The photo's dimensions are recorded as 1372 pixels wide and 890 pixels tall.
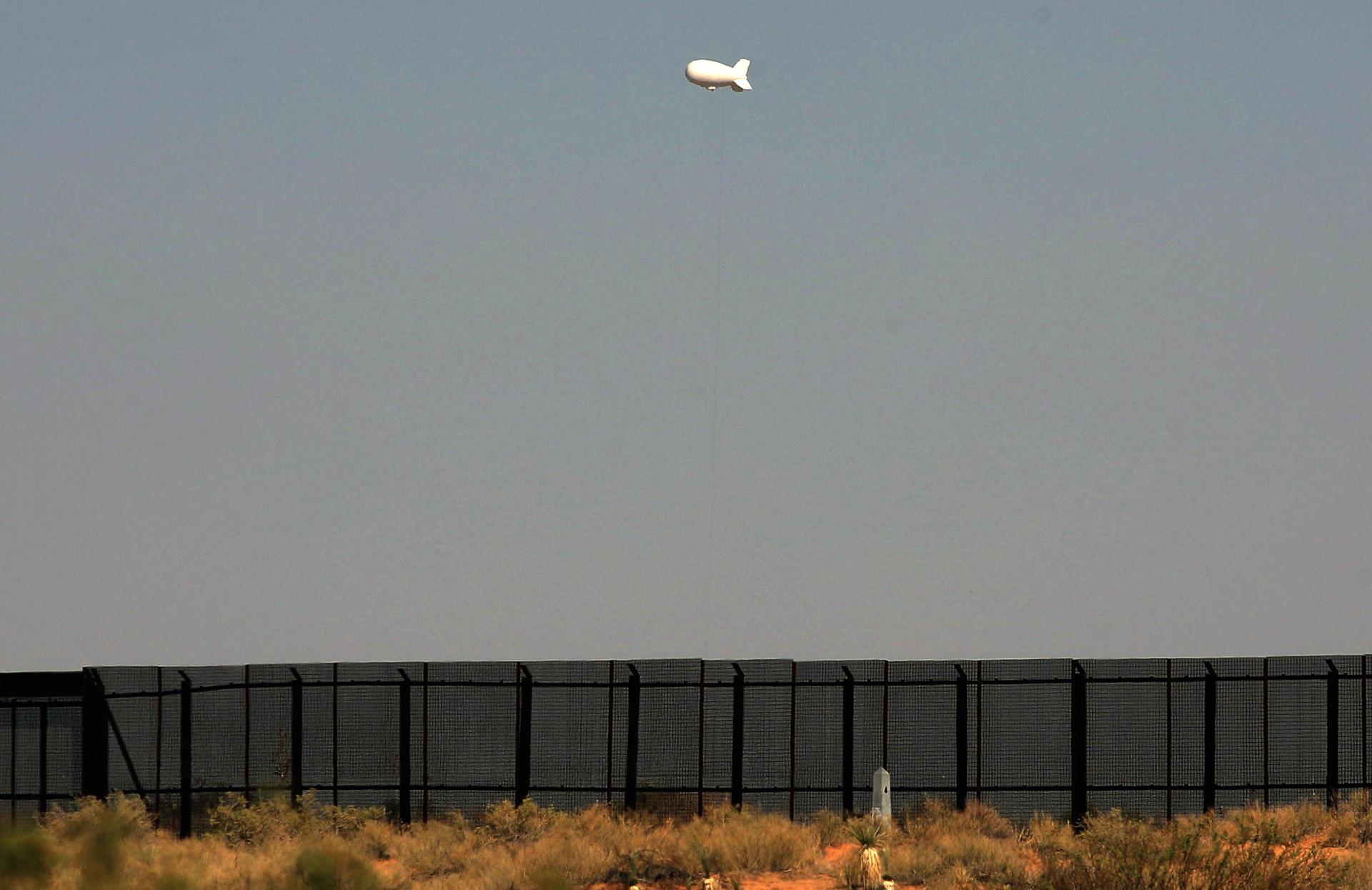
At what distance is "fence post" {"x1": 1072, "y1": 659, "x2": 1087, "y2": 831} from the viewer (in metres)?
29.2

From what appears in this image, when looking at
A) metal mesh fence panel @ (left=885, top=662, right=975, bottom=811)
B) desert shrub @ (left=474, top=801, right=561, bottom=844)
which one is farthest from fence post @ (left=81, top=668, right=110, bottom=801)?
metal mesh fence panel @ (left=885, top=662, right=975, bottom=811)

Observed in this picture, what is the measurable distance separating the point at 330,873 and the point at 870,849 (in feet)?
24.2

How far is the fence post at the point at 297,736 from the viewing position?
98.3 ft

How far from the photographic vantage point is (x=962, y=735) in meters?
29.3

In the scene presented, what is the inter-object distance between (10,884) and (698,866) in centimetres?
903

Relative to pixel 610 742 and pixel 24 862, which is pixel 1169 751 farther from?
pixel 24 862

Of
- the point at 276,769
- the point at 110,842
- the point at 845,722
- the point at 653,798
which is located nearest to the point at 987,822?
the point at 845,722

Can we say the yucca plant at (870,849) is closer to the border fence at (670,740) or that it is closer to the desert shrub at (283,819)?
the border fence at (670,740)

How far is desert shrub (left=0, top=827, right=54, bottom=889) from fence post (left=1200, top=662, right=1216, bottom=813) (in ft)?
57.7

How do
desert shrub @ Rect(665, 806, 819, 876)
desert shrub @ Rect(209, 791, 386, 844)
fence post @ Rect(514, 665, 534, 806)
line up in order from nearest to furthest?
desert shrub @ Rect(665, 806, 819, 876) → desert shrub @ Rect(209, 791, 386, 844) → fence post @ Rect(514, 665, 534, 806)

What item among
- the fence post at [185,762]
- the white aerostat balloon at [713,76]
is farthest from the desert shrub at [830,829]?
the white aerostat balloon at [713,76]

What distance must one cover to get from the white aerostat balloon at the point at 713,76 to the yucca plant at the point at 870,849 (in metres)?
27.3

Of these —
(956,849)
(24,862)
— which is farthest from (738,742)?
(24,862)

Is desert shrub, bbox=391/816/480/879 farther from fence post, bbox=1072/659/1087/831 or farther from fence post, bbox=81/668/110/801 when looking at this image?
fence post, bbox=1072/659/1087/831
